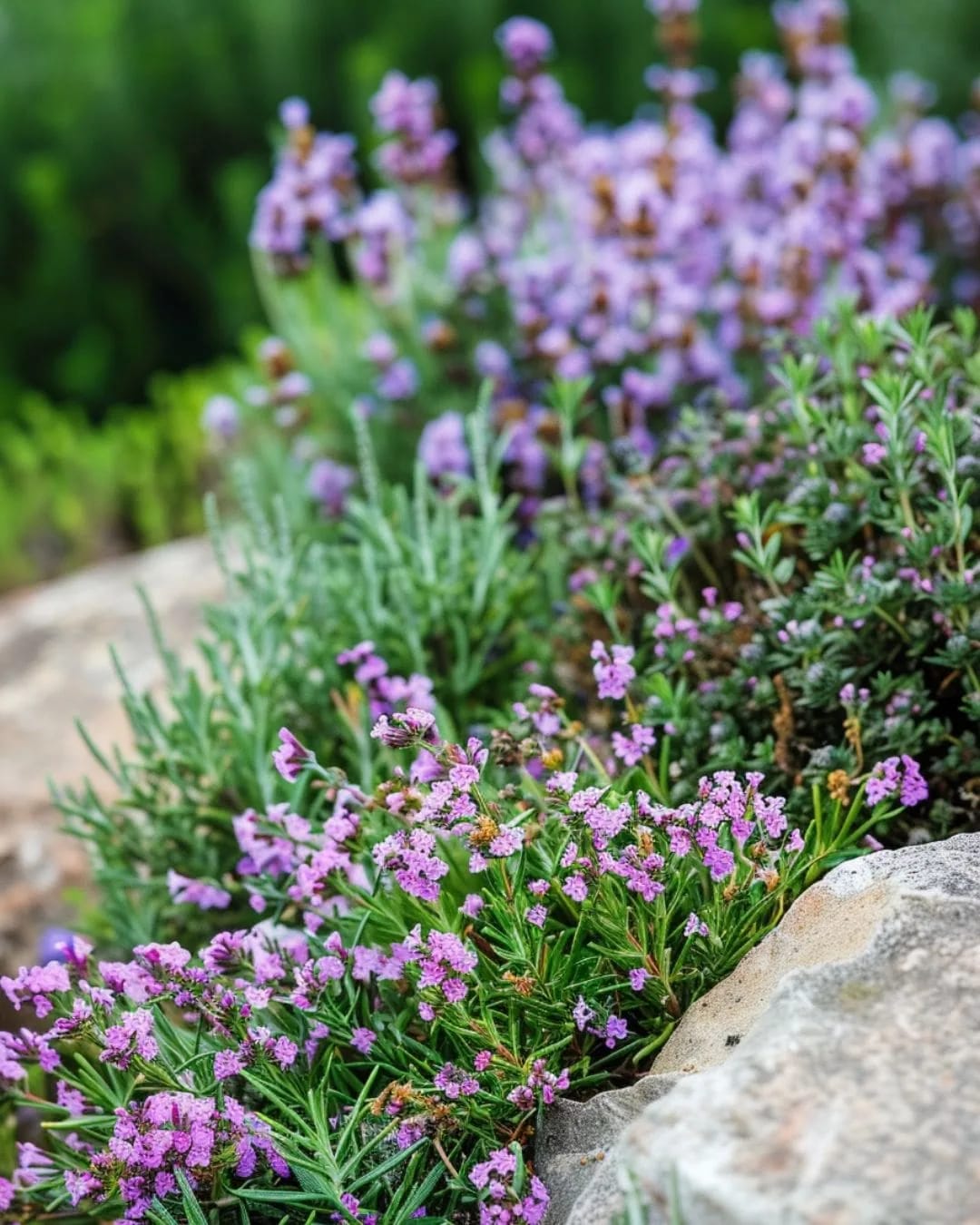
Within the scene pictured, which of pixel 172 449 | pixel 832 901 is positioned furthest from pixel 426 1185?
pixel 172 449

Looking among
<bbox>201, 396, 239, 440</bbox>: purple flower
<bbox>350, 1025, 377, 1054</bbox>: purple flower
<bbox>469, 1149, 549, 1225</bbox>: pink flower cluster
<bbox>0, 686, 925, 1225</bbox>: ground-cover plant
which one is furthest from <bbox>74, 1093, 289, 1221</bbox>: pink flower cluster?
<bbox>201, 396, 239, 440</bbox>: purple flower

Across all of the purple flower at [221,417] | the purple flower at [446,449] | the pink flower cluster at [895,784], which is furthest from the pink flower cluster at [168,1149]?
the purple flower at [221,417]

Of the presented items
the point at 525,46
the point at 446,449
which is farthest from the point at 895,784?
the point at 525,46

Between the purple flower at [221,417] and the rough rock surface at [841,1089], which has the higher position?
the purple flower at [221,417]

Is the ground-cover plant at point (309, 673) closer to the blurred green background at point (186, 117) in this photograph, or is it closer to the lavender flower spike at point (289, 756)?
the lavender flower spike at point (289, 756)

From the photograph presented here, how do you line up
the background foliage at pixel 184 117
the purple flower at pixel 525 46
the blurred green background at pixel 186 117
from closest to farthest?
the purple flower at pixel 525 46, the blurred green background at pixel 186 117, the background foliage at pixel 184 117

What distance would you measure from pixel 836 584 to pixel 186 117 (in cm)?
511

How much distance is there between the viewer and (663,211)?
3.71 metres

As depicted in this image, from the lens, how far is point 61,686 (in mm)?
3816

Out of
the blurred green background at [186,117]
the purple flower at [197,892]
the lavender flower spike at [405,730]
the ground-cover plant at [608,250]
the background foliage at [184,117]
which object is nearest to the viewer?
the lavender flower spike at [405,730]

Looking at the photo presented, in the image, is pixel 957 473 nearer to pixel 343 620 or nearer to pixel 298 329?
pixel 343 620

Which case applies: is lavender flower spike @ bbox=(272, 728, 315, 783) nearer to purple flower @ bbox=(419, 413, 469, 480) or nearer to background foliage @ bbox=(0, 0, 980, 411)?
purple flower @ bbox=(419, 413, 469, 480)

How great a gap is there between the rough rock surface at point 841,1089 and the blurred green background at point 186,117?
14.7 ft

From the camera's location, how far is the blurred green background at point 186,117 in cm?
576
